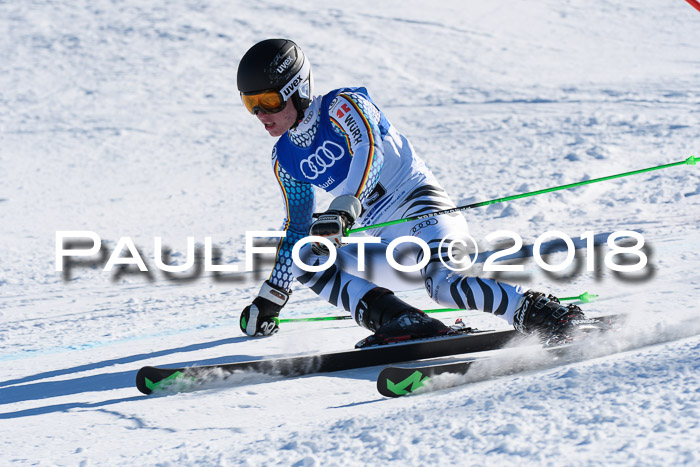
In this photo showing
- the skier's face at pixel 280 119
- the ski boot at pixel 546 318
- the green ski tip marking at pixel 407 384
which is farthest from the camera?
the skier's face at pixel 280 119

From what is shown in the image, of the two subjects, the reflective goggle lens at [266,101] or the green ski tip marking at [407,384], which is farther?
the reflective goggle lens at [266,101]

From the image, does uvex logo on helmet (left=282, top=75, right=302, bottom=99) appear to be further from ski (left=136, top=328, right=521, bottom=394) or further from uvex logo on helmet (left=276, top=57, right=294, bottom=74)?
ski (left=136, top=328, right=521, bottom=394)

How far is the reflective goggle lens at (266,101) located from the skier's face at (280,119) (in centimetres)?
3

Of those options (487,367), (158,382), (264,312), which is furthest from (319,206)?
(487,367)

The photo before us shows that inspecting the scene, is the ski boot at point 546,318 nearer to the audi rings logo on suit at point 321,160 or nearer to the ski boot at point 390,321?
the ski boot at point 390,321

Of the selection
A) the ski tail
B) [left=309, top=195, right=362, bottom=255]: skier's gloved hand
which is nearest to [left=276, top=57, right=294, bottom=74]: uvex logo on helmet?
[left=309, top=195, right=362, bottom=255]: skier's gloved hand

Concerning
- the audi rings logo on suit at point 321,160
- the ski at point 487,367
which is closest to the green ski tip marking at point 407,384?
the ski at point 487,367

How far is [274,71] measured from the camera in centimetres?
331

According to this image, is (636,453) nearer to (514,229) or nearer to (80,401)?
(80,401)

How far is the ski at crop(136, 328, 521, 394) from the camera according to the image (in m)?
2.81

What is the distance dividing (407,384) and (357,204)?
2.62 ft

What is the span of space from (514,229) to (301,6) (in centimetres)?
1048

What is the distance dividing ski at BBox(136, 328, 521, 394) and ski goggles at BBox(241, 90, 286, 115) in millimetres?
1086

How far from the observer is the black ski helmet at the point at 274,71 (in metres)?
3.31
